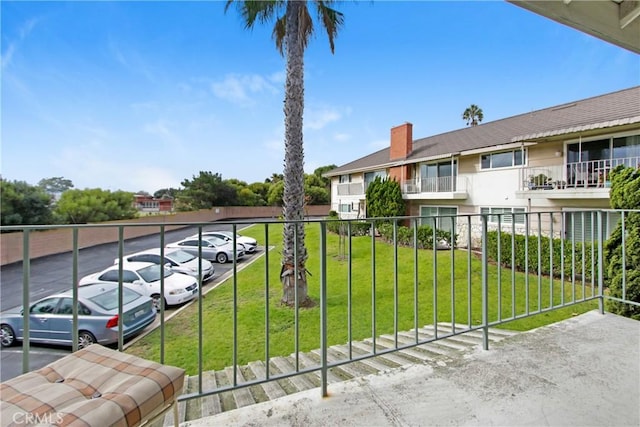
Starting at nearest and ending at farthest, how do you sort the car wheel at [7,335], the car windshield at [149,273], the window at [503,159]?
1. the car wheel at [7,335]
2. the car windshield at [149,273]
3. the window at [503,159]

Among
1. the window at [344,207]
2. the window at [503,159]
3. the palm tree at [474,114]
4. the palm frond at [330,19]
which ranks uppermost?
the palm tree at [474,114]

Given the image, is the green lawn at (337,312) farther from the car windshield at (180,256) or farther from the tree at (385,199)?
the tree at (385,199)

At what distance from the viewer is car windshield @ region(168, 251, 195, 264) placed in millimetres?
10537

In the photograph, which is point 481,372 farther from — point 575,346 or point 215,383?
point 215,383

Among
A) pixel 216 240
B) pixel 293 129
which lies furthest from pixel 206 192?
pixel 293 129

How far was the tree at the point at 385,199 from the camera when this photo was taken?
15766 millimetres

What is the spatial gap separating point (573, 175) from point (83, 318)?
1385 cm

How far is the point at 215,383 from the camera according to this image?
127 inches

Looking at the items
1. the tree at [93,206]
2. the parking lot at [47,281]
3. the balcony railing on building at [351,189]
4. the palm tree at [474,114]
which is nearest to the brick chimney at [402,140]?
the balcony railing on building at [351,189]

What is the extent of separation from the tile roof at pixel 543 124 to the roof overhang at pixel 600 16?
8.41 metres

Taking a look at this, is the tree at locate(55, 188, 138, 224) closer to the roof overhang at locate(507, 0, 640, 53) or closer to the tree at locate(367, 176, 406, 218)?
the tree at locate(367, 176, 406, 218)

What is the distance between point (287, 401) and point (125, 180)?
2552 centimetres

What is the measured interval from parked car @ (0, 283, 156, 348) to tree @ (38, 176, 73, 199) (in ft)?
48.1

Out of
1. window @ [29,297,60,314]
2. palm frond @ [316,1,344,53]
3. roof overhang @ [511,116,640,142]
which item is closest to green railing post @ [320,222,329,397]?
window @ [29,297,60,314]
